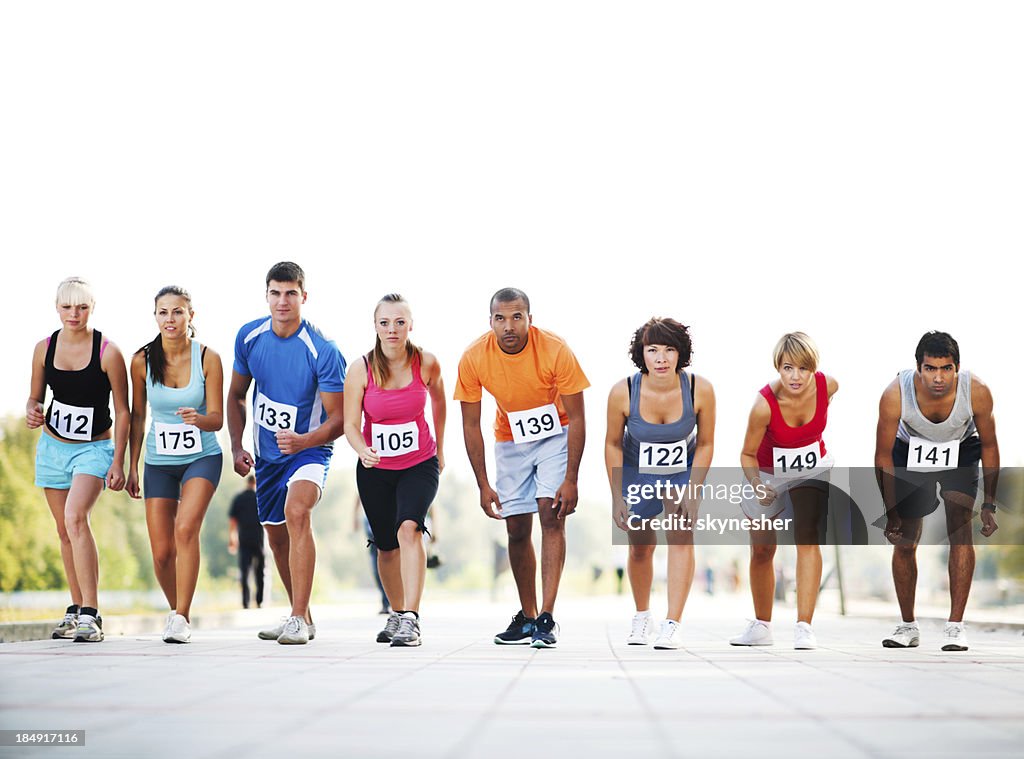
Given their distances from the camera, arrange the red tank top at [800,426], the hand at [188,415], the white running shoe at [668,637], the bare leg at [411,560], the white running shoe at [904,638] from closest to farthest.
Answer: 1. the white running shoe at [668,637]
2. the bare leg at [411,560]
3. the hand at [188,415]
4. the red tank top at [800,426]
5. the white running shoe at [904,638]

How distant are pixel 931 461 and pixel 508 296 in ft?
10.1

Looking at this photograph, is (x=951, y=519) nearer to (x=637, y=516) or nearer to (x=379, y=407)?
(x=637, y=516)

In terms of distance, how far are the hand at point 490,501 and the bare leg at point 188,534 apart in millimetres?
1816

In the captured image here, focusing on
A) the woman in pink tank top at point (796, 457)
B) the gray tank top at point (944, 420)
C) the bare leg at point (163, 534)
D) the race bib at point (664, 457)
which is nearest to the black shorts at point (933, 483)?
the gray tank top at point (944, 420)

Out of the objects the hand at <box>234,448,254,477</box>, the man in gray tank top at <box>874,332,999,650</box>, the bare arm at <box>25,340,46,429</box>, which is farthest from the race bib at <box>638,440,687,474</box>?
the bare arm at <box>25,340,46,429</box>

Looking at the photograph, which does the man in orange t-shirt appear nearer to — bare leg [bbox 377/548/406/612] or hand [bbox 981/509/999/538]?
bare leg [bbox 377/548/406/612]

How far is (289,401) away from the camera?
8.60 meters

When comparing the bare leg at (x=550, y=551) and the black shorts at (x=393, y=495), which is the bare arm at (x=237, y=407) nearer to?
the black shorts at (x=393, y=495)

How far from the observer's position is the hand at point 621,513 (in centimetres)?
846

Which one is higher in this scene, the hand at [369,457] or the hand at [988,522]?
the hand at [369,457]

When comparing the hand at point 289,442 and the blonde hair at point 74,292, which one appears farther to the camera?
the blonde hair at point 74,292

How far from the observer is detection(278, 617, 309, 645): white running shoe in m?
8.28

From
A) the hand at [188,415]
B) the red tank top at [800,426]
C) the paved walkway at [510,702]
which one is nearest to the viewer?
the paved walkway at [510,702]

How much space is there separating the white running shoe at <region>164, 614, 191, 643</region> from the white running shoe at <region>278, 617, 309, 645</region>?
2.11 feet
